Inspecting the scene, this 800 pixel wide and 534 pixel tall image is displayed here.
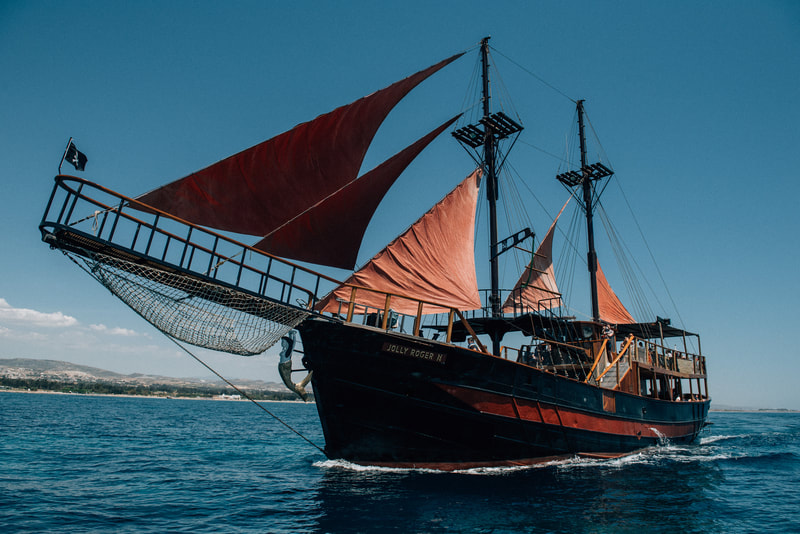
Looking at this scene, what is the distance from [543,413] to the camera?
48.3 ft

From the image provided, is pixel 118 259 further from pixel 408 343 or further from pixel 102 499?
pixel 408 343

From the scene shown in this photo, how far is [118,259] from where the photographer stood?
30.9 feet

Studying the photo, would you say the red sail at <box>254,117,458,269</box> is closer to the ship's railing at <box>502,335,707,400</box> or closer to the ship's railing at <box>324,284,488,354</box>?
the ship's railing at <box>324,284,488,354</box>

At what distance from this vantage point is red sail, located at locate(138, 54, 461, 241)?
11023 mm

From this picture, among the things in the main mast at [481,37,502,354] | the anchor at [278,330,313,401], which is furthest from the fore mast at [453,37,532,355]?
the anchor at [278,330,313,401]

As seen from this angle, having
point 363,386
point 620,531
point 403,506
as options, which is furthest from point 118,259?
point 620,531

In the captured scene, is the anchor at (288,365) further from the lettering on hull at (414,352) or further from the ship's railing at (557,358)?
the ship's railing at (557,358)

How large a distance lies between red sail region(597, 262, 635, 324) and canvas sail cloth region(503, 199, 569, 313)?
413 cm

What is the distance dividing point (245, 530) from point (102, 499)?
15.8 feet

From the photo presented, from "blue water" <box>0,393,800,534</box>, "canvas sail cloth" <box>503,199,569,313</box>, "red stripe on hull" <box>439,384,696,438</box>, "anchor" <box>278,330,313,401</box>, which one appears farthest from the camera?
"canvas sail cloth" <box>503,199,569,313</box>

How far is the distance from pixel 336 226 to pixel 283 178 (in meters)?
1.99

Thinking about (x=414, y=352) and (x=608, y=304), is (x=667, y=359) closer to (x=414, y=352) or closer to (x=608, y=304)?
(x=608, y=304)

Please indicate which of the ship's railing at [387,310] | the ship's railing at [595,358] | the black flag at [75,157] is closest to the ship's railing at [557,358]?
the ship's railing at [595,358]

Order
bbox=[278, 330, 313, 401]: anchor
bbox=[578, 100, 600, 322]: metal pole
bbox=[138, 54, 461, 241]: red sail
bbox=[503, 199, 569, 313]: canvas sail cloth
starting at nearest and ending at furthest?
bbox=[138, 54, 461, 241]: red sail → bbox=[278, 330, 313, 401]: anchor → bbox=[503, 199, 569, 313]: canvas sail cloth → bbox=[578, 100, 600, 322]: metal pole
